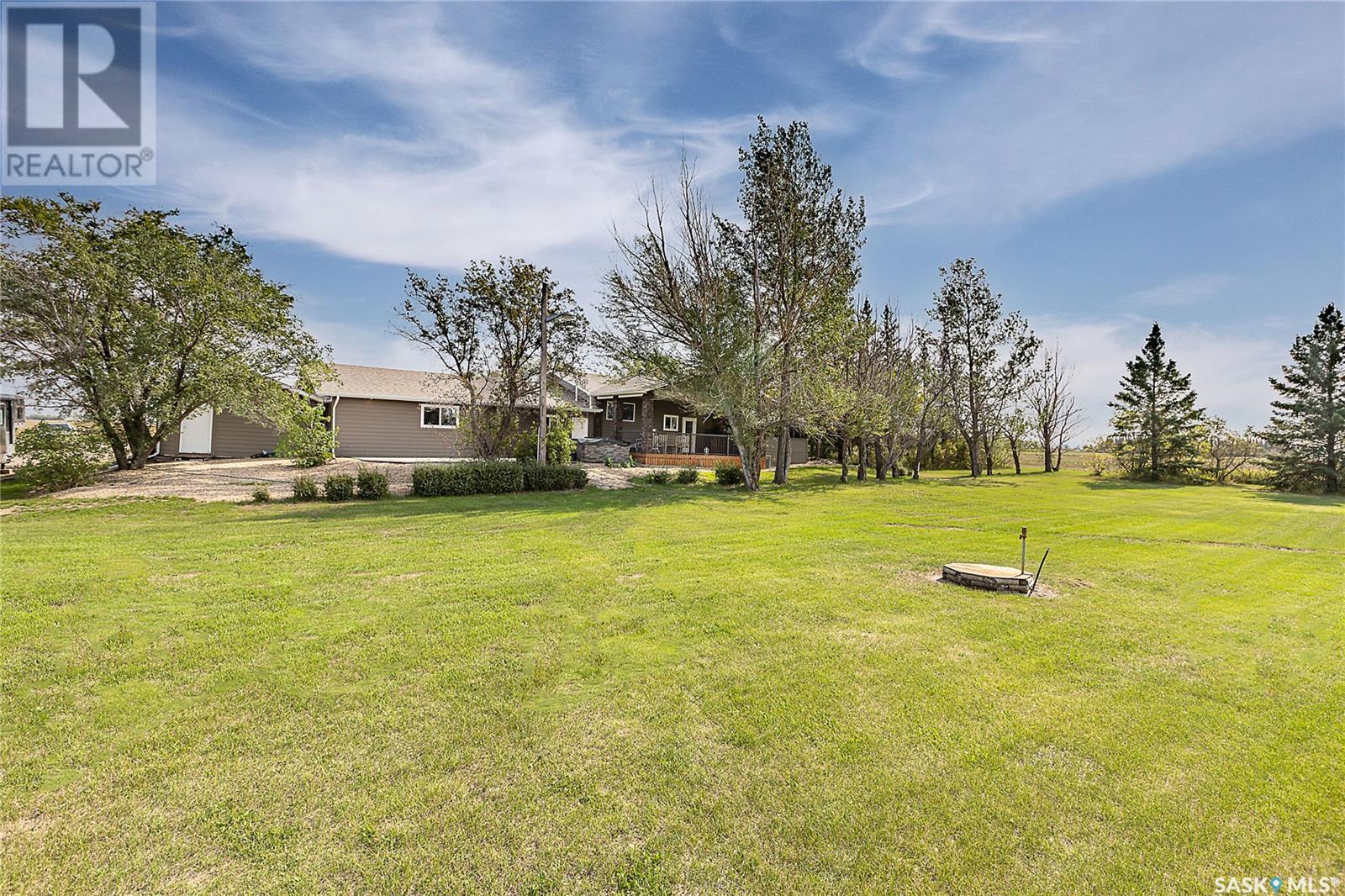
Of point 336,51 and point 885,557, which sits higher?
point 336,51

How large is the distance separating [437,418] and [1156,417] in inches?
1379

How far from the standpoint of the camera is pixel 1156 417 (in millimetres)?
27797

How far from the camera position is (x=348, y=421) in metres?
22.9

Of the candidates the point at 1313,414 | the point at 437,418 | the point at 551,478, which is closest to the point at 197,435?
the point at 437,418

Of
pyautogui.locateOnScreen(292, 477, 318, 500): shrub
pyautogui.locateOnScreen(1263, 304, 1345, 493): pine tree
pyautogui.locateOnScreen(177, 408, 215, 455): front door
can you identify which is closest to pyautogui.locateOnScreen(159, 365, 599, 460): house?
pyautogui.locateOnScreen(177, 408, 215, 455): front door

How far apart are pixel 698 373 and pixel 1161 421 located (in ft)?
85.4

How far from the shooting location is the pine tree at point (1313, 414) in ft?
74.6

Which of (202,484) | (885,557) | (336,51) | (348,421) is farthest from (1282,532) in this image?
(348,421)

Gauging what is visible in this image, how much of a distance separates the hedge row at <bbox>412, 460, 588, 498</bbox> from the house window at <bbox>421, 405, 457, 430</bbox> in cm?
1082

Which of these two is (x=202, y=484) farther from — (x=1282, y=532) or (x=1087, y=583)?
(x=1282, y=532)

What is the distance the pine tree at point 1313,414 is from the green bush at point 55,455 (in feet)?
134

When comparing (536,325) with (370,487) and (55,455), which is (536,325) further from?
(55,455)

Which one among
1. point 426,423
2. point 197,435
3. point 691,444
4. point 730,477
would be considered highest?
point 426,423

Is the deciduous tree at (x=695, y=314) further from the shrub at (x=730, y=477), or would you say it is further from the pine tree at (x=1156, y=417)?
the pine tree at (x=1156, y=417)
